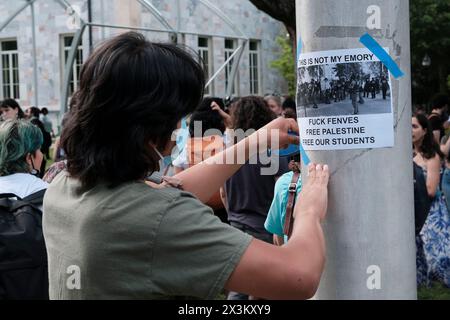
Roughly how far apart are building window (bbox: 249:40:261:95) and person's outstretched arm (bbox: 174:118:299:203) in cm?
3521

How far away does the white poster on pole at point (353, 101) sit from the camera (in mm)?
2209

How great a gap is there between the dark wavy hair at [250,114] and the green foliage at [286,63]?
99.8 feet

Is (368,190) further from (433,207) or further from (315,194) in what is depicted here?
(433,207)

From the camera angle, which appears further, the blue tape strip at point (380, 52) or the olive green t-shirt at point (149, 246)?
the blue tape strip at point (380, 52)

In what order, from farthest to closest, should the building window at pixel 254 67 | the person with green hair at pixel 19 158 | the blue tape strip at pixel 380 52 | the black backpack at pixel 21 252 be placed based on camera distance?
the building window at pixel 254 67 < the person with green hair at pixel 19 158 < the black backpack at pixel 21 252 < the blue tape strip at pixel 380 52

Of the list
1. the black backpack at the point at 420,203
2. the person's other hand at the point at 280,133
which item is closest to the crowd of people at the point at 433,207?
the black backpack at the point at 420,203

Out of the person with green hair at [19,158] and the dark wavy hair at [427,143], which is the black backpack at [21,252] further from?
the dark wavy hair at [427,143]

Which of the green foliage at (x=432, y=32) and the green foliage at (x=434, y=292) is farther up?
the green foliage at (x=432, y=32)

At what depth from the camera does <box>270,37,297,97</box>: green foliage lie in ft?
121

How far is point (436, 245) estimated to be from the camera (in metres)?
7.79

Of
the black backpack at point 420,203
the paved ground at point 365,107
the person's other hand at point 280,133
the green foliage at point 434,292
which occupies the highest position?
the paved ground at point 365,107

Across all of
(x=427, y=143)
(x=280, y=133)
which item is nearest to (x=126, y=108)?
(x=280, y=133)
